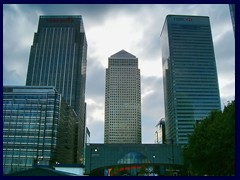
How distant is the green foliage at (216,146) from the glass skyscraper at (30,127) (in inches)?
3140

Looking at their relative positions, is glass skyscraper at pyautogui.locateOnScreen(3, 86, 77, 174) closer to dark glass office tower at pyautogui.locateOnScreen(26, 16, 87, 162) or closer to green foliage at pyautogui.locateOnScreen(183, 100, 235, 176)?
dark glass office tower at pyautogui.locateOnScreen(26, 16, 87, 162)

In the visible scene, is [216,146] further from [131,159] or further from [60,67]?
[60,67]

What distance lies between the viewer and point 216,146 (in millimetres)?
31969

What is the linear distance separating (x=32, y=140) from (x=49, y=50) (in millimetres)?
97020

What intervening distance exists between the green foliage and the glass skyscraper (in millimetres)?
79765

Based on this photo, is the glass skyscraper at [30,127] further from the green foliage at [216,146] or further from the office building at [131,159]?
the green foliage at [216,146]

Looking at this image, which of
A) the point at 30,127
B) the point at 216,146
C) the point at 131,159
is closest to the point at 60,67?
the point at 30,127

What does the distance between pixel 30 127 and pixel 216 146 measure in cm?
9158

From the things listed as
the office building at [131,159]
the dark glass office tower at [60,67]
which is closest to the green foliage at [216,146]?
the office building at [131,159]

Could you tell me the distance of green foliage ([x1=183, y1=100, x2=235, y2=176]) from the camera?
29.6 metres

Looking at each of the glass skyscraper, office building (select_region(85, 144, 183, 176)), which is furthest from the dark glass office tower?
office building (select_region(85, 144, 183, 176))

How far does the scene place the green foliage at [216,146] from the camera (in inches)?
1164

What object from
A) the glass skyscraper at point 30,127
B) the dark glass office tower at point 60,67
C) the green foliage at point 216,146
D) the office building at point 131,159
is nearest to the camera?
the green foliage at point 216,146
